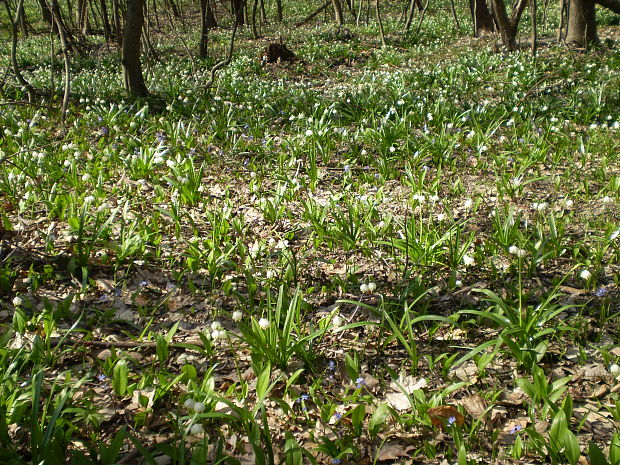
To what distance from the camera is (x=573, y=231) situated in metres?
3.40

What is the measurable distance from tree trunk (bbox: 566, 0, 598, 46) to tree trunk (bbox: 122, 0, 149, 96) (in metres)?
8.52

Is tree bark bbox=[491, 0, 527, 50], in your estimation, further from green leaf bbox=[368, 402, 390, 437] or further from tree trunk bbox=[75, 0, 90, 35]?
green leaf bbox=[368, 402, 390, 437]

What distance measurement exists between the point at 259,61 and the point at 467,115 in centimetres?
685

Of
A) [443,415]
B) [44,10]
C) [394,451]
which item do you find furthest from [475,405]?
[44,10]

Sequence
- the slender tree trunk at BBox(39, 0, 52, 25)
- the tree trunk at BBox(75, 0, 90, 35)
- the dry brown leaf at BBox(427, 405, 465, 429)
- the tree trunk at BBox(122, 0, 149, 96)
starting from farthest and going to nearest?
the tree trunk at BBox(75, 0, 90, 35) < the tree trunk at BBox(122, 0, 149, 96) < the slender tree trunk at BBox(39, 0, 52, 25) < the dry brown leaf at BBox(427, 405, 465, 429)

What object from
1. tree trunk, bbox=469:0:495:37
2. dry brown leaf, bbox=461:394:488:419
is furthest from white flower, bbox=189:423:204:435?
tree trunk, bbox=469:0:495:37

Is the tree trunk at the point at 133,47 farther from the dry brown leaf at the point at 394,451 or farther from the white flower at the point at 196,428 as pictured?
the dry brown leaf at the point at 394,451

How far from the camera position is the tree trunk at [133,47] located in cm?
652

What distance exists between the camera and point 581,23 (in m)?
9.66

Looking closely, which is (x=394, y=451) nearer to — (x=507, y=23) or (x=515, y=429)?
(x=515, y=429)

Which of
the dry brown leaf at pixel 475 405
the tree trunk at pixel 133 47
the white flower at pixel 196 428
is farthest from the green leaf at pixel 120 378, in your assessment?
the tree trunk at pixel 133 47

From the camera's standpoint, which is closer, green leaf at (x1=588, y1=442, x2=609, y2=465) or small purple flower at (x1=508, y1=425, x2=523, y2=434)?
green leaf at (x1=588, y1=442, x2=609, y2=465)

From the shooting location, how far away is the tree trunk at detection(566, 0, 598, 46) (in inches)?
374

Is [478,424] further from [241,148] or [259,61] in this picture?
[259,61]
